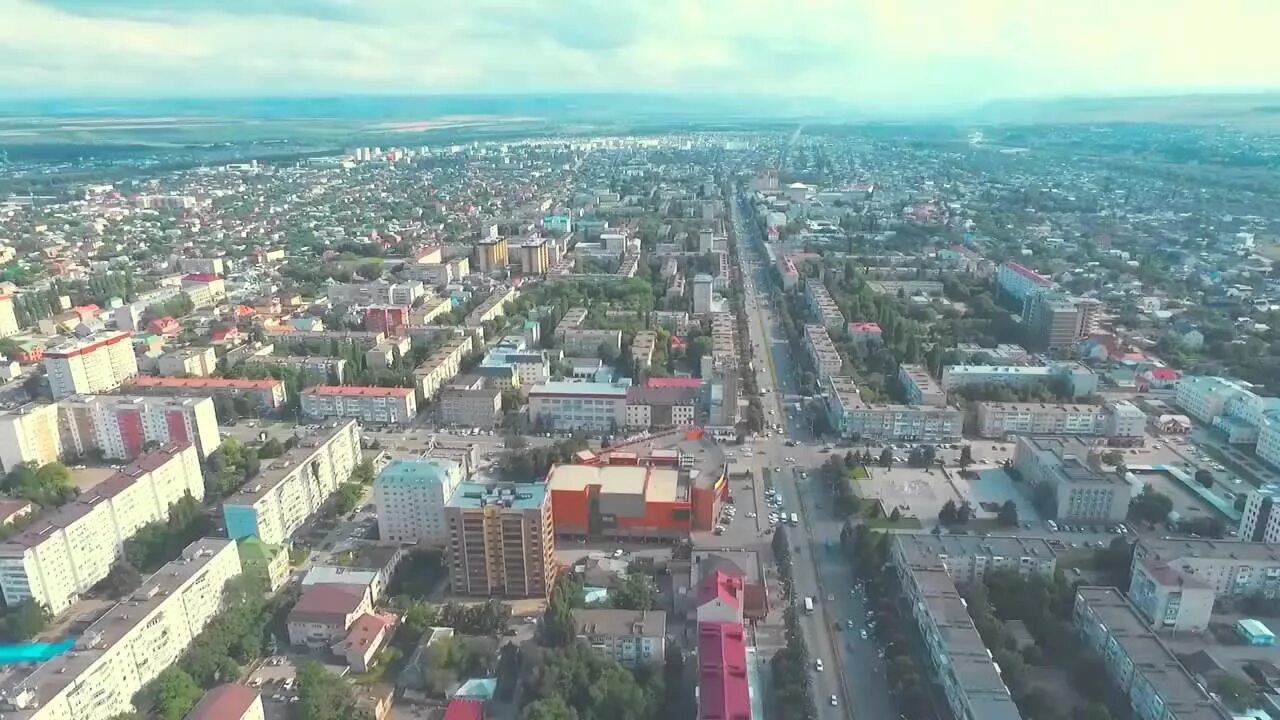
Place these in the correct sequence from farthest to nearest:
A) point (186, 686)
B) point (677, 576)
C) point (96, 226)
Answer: point (96, 226)
point (677, 576)
point (186, 686)

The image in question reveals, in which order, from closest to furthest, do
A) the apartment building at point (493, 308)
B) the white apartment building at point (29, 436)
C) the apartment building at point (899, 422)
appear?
the white apartment building at point (29, 436)
the apartment building at point (899, 422)
the apartment building at point (493, 308)

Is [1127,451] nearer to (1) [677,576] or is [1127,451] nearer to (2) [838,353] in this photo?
(2) [838,353]

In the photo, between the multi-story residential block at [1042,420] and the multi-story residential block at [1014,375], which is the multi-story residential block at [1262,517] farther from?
the multi-story residential block at [1014,375]

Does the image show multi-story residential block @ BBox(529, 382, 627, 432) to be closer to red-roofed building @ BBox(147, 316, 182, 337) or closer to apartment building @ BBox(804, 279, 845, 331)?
apartment building @ BBox(804, 279, 845, 331)

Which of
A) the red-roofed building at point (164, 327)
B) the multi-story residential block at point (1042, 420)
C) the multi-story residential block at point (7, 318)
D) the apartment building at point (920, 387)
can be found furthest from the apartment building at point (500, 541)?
the multi-story residential block at point (7, 318)

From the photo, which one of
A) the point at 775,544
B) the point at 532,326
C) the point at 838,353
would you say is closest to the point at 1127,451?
the point at 838,353

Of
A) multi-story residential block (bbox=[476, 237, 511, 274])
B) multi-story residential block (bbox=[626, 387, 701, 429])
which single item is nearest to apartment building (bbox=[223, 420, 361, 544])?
multi-story residential block (bbox=[626, 387, 701, 429])
